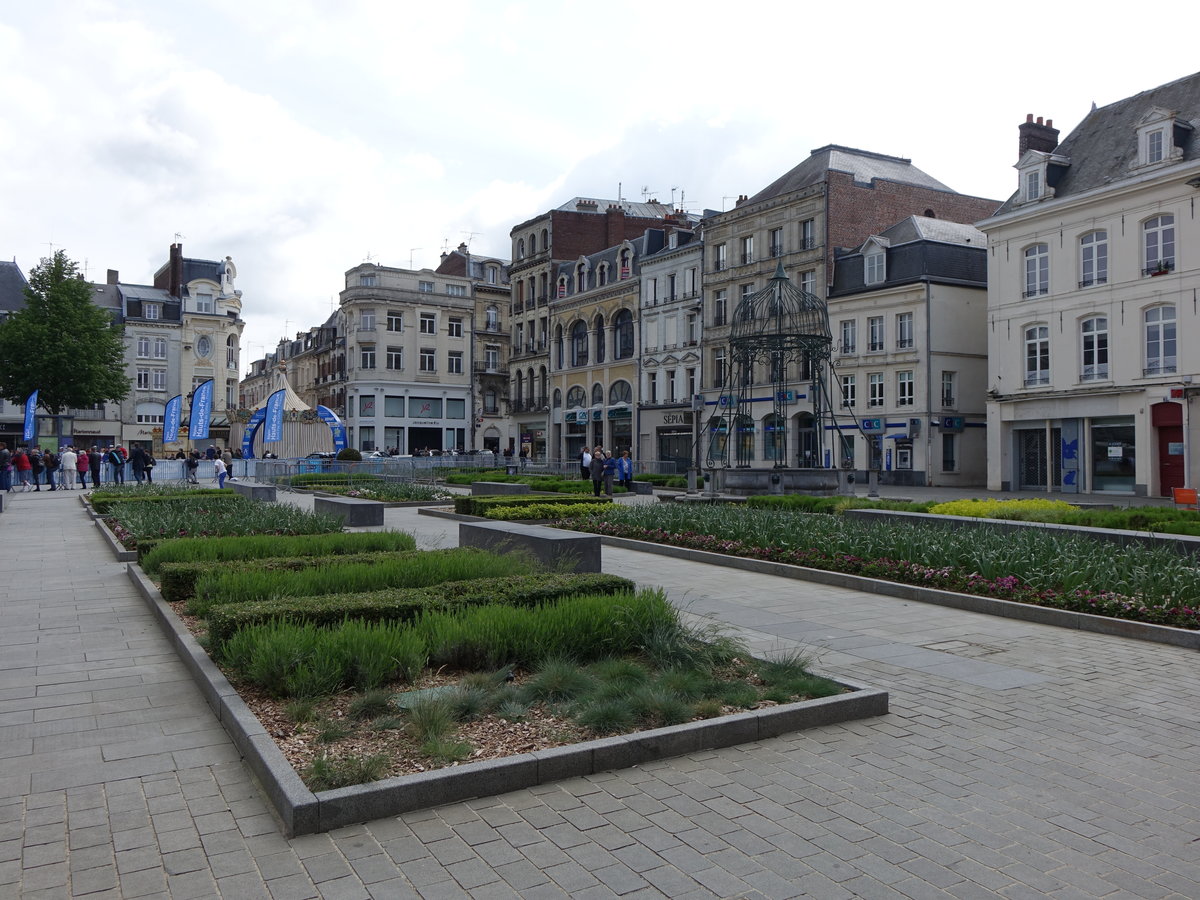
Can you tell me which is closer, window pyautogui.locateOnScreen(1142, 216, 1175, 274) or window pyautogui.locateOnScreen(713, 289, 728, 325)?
window pyautogui.locateOnScreen(1142, 216, 1175, 274)

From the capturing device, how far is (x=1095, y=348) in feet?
105

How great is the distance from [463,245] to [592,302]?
21593mm

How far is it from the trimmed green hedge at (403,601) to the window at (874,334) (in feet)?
116

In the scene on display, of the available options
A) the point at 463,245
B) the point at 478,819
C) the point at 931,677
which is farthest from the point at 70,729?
the point at 463,245

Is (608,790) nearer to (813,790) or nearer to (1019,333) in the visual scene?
(813,790)

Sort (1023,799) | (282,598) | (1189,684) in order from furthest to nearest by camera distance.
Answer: (282,598) → (1189,684) → (1023,799)

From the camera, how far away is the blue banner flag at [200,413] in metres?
33.3

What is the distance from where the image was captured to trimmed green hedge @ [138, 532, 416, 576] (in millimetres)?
10695

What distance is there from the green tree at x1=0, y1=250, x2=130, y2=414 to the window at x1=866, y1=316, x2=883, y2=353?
40537 mm

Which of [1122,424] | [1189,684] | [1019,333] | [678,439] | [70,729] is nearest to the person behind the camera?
[70,729]

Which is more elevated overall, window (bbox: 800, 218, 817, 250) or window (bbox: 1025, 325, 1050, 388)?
window (bbox: 800, 218, 817, 250)

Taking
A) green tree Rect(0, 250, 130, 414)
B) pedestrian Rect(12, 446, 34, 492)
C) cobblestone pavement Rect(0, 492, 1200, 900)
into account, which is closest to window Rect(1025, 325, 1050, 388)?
cobblestone pavement Rect(0, 492, 1200, 900)

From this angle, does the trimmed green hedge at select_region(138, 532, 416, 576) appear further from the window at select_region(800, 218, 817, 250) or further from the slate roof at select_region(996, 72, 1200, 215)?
the window at select_region(800, 218, 817, 250)

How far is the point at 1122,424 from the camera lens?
1228 inches
